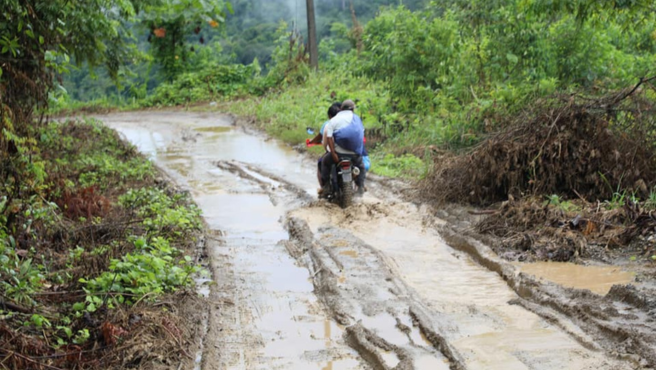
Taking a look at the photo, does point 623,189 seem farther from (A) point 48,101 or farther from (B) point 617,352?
(A) point 48,101

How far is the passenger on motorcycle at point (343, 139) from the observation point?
420 inches

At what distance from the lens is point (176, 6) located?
30.6ft

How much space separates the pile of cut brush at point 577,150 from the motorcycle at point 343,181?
6.16 feet

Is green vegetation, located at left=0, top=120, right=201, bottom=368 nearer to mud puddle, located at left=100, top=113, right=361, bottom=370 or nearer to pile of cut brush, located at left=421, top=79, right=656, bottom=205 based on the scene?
mud puddle, located at left=100, top=113, right=361, bottom=370

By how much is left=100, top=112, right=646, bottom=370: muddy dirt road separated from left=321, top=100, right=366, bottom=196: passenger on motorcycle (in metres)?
0.71

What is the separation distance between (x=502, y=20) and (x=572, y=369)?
438 inches

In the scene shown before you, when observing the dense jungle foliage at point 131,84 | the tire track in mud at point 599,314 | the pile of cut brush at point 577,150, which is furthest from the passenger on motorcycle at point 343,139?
the tire track in mud at point 599,314

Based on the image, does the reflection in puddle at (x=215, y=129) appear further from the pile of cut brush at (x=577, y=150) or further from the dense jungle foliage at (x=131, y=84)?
the pile of cut brush at (x=577, y=150)

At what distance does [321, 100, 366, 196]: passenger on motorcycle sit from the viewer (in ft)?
35.0

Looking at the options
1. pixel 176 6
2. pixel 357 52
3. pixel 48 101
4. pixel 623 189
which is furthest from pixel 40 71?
pixel 357 52

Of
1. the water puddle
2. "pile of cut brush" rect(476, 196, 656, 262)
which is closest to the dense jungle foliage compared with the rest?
"pile of cut brush" rect(476, 196, 656, 262)

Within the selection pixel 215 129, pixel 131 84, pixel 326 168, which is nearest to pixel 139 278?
pixel 326 168

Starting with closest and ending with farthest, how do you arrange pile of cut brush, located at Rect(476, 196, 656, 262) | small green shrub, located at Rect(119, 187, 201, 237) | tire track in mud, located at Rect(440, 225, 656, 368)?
tire track in mud, located at Rect(440, 225, 656, 368)
pile of cut brush, located at Rect(476, 196, 656, 262)
small green shrub, located at Rect(119, 187, 201, 237)

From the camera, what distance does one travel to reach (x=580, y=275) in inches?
286
